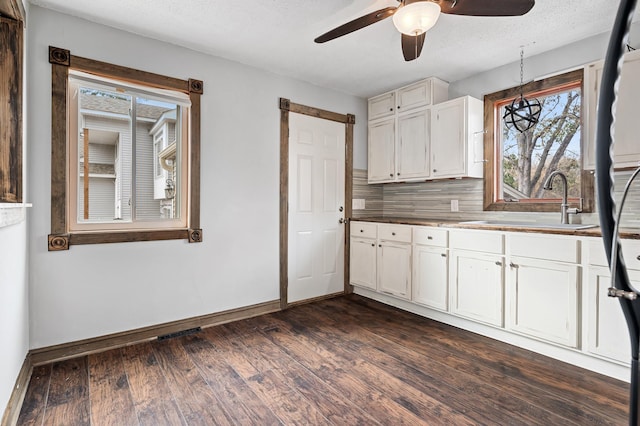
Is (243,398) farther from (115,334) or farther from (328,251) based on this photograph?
(328,251)

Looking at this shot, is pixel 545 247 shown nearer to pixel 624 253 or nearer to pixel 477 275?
pixel 624 253

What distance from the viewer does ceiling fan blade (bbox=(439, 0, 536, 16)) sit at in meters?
1.71

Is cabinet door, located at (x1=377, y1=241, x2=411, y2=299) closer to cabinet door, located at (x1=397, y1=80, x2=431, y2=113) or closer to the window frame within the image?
the window frame

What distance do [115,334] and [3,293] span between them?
3.53 ft

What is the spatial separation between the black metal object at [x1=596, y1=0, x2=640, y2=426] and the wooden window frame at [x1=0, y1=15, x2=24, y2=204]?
245 cm

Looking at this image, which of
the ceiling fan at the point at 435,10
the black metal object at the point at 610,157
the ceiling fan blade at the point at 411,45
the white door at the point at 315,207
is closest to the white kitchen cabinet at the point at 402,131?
the white door at the point at 315,207

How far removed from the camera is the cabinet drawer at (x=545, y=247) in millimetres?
2188

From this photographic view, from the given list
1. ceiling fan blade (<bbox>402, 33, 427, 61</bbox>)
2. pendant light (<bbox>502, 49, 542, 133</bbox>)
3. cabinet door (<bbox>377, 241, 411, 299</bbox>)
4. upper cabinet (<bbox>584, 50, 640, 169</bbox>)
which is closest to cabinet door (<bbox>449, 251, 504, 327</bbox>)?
cabinet door (<bbox>377, 241, 411, 299</bbox>)

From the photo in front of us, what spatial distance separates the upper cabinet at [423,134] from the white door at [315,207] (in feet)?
1.50

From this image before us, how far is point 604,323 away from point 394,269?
64.9 inches

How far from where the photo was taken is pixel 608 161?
0.44 m

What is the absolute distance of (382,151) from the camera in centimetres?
387

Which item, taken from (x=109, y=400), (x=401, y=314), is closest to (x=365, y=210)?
(x=401, y=314)

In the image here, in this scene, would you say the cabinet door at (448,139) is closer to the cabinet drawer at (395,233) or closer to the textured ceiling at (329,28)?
the textured ceiling at (329,28)
